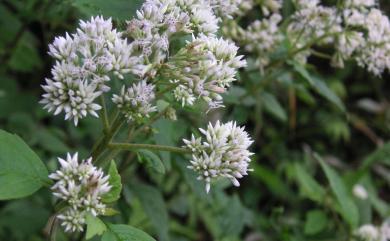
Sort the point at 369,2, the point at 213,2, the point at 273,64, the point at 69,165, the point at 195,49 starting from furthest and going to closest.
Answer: the point at 273,64 < the point at 369,2 < the point at 213,2 < the point at 195,49 < the point at 69,165

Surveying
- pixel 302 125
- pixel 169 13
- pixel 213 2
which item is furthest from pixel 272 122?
pixel 169 13

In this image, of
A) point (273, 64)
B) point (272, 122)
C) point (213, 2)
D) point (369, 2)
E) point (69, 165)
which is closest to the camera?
point (69, 165)

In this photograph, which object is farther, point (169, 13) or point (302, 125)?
point (302, 125)

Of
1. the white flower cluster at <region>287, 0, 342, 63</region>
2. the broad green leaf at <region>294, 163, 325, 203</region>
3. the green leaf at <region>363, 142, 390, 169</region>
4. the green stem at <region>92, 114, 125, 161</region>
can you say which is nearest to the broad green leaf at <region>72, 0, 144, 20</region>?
the green stem at <region>92, 114, 125, 161</region>

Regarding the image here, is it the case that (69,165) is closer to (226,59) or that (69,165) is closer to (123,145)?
(123,145)

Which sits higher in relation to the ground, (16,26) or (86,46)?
(16,26)

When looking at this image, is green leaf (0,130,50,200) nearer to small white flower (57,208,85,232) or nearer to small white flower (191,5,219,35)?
small white flower (57,208,85,232)

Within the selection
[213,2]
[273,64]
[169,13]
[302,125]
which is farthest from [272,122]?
[169,13]

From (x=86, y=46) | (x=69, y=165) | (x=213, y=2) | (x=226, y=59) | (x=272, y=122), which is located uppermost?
(x=272, y=122)
